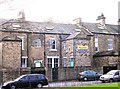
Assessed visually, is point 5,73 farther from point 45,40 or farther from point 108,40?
point 108,40

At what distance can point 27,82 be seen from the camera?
107 feet

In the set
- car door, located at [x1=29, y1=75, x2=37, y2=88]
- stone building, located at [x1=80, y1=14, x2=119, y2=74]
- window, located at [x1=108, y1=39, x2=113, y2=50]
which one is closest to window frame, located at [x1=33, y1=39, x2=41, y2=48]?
stone building, located at [x1=80, y1=14, x2=119, y2=74]

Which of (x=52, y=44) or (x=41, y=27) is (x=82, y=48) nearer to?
(x=52, y=44)

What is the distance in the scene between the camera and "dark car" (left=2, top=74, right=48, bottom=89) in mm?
31812

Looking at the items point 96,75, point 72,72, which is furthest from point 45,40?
point 96,75

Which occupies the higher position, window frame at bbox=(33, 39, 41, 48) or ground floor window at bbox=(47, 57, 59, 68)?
window frame at bbox=(33, 39, 41, 48)

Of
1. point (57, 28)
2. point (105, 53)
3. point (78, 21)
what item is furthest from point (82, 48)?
point (78, 21)

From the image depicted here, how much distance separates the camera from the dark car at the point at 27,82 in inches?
1252

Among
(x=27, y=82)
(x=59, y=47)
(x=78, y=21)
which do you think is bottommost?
(x=27, y=82)

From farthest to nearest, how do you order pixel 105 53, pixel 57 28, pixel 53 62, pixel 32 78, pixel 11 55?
pixel 57 28 → pixel 53 62 → pixel 105 53 → pixel 11 55 → pixel 32 78

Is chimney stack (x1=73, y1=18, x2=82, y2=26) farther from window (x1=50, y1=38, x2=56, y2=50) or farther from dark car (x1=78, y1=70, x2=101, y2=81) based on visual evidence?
dark car (x1=78, y1=70, x2=101, y2=81)

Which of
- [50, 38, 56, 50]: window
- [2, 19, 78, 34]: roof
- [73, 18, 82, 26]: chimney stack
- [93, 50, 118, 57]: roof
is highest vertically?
[73, 18, 82, 26]: chimney stack

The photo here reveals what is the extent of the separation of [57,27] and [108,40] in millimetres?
9627

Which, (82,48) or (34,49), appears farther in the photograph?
(34,49)
